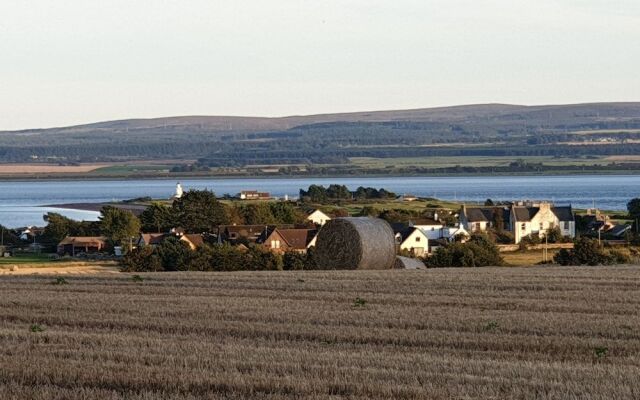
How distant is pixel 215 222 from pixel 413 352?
59.6 meters

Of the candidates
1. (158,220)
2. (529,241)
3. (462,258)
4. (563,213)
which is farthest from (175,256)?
(563,213)

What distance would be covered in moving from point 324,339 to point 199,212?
58.1m

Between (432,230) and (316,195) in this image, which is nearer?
(432,230)

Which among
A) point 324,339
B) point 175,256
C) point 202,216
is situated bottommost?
point 202,216

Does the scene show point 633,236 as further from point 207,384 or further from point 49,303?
point 207,384

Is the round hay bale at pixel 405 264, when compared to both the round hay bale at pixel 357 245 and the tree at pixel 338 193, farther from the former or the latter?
the tree at pixel 338 193

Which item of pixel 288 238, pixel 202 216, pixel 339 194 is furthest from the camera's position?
pixel 339 194

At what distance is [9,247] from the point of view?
74.4 m

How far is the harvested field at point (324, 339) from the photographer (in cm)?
1261

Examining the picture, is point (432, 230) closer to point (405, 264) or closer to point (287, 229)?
point (287, 229)

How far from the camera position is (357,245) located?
115 feet

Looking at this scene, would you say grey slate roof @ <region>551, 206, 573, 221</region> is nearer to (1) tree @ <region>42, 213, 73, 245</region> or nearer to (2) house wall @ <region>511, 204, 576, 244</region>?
(2) house wall @ <region>511, 204, 576, 244</region>

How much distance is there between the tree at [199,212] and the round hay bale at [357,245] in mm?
37592

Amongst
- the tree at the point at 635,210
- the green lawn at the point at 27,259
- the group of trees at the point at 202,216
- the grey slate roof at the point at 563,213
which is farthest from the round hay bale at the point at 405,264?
the grey slate roof at the point at 563,213
